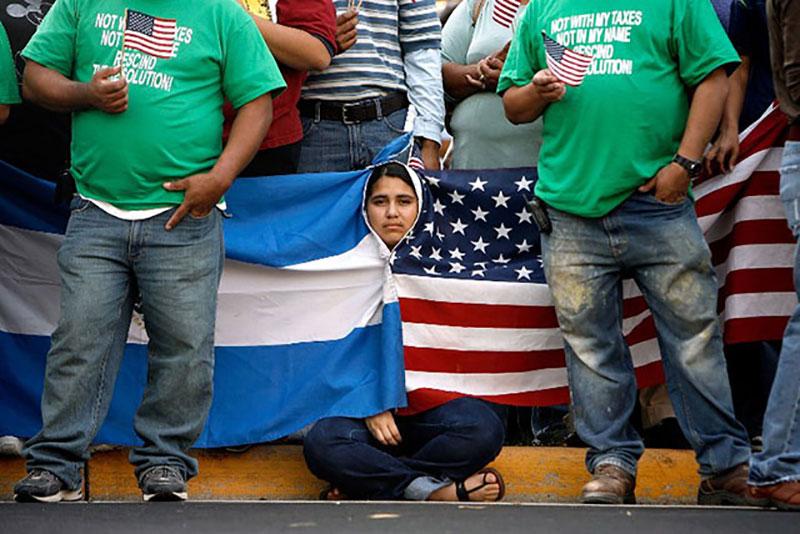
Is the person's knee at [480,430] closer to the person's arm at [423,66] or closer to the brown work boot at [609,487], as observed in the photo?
the brown work boot at [609,487]

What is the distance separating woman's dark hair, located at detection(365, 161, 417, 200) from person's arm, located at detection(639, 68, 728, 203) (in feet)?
3.56

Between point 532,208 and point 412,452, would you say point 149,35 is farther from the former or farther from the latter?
point 412,452

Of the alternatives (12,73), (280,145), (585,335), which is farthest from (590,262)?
(12,73)

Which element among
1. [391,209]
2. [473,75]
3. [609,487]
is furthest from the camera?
[473,75]

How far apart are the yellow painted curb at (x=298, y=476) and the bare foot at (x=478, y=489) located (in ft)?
0.61

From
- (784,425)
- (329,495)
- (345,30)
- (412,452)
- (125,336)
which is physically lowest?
(329,495)

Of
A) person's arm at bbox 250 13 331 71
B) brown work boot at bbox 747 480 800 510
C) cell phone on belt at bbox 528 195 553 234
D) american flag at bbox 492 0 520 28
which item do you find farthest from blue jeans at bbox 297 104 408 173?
brown work boot at bbox 747 480 800 510

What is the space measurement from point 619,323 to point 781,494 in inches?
41.5

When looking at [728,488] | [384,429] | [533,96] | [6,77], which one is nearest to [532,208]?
[533,96]

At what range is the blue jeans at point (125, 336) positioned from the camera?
536 cm

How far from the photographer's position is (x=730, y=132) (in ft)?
20.1

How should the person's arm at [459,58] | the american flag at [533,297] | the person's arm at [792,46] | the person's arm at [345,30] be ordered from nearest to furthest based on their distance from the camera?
1. the person's arm at [792,46]
2. the american flag at [533,297]
3. the person's arm at [345,30]
4. the person's arm at [459,58]

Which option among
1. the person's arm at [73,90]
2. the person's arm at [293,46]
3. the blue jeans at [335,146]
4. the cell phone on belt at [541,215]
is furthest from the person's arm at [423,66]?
the person's arm at [73,90]

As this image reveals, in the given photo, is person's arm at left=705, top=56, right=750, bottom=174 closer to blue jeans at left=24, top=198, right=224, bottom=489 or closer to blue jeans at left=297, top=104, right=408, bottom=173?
blue jeans at left=297, top=104, right=408, bottom=173
